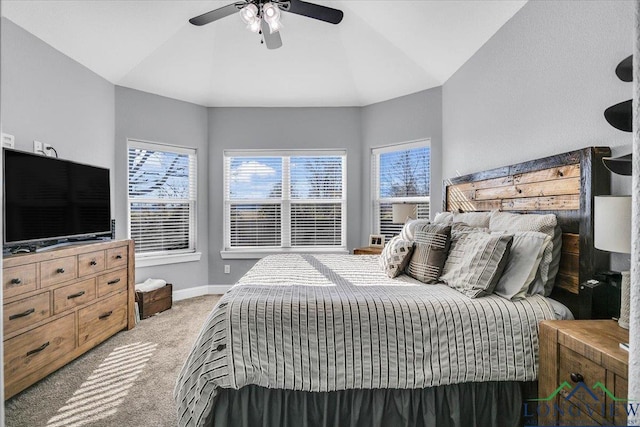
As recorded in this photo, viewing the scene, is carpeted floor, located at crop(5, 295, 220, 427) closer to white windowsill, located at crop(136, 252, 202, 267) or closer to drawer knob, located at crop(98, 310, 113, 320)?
drawer knob, located at crop(98, 310, 113, 320)

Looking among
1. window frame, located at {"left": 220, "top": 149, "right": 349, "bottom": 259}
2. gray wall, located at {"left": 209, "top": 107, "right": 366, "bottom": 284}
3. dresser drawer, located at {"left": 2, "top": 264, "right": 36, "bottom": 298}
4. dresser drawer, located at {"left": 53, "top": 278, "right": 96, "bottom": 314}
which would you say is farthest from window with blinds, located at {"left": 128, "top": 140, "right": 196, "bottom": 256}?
dresser drawer, located at {"left": 2, "top": 264, "right": 36, "bottom": 298}

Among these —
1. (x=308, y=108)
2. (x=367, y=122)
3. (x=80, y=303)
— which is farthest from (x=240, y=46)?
(x=80, y=303)

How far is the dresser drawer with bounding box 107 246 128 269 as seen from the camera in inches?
122

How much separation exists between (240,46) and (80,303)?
2.93m

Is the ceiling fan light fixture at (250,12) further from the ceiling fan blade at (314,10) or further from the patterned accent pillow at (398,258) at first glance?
the patterned accent pillow at (398,258)

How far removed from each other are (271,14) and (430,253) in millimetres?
1955

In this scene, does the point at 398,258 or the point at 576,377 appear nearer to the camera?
the point at 576,377

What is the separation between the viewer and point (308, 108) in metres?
4.66

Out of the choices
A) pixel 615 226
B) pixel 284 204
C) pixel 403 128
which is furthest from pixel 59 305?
pixel 403 128

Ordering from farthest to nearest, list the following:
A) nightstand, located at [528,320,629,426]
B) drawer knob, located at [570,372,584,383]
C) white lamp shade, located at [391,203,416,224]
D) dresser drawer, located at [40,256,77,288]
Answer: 1. white lamp shade, located at [391,203,416,224]
2. dresser drawer, located at [40,256,77,288]
3. drawer knob, located at [570,372,584,383]
4. nightstand, located at [528,320,629,426]

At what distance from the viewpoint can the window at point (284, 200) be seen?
4.73m

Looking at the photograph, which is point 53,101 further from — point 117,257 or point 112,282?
point 112,282

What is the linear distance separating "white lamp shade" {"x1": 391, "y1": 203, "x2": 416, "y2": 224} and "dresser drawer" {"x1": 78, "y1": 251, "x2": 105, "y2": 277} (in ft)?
9.44

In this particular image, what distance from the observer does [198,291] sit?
4559 mm
